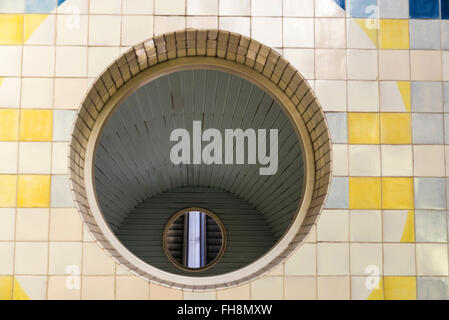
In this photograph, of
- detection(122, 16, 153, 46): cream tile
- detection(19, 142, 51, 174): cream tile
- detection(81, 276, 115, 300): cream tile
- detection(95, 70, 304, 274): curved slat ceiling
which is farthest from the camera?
detection(95, 70, 304, 274): curved slat ceiling

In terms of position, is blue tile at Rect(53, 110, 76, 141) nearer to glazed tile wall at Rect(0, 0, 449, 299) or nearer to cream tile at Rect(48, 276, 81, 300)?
glazed tile wall at Rect(0, 0, 449, 299)

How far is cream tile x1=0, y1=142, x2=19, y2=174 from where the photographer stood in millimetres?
3590

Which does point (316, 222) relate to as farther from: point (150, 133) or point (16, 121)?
point (150, 133)

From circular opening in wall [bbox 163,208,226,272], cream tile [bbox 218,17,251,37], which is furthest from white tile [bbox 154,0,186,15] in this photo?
circular opening in wall [bbox 163,208,226,272]

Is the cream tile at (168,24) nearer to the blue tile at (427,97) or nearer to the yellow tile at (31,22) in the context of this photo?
the yellow tile at (31,22)

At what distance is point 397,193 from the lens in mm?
3645

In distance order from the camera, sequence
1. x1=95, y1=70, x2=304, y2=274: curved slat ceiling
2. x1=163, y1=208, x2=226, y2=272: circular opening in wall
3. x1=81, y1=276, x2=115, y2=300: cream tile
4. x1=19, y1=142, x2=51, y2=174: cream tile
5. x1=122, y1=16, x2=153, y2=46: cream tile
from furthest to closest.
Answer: x1=163, y1=208, x2=226, y2=272: circular opening in wall → x1=95, y1=70, x2=304, y2=274: curved slat ceiling → x1=122, y1=16, x2=153, y2=46: cream tile → x1=19, y1=142, x2=51, y2=174: cream tile → x1=81, y1=276, x2=115, y2=300: cream tile

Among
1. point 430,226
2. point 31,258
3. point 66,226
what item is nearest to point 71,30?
point 66,226

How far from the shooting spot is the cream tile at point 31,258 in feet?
11.5

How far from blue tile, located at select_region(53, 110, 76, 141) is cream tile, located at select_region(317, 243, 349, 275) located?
1.73 metres

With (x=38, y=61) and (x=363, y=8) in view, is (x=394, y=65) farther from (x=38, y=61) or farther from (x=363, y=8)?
(x=38, y=61)
